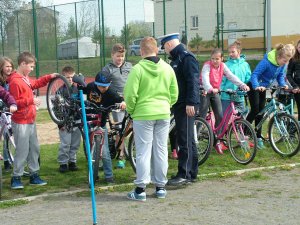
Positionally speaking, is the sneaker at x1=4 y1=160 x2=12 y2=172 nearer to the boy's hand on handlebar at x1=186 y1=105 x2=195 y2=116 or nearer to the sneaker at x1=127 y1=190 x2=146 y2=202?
the sneaker at x1=127 y1=190 x2=146 y2=202

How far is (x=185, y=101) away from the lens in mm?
6328

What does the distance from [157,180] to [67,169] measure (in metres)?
1.93

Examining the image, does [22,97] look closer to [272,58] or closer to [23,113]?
[23,113]

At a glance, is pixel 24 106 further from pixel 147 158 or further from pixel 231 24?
pixel 231 24

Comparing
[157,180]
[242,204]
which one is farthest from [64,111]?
[242,204]

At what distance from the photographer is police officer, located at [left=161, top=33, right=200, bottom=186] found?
6215 millimetres

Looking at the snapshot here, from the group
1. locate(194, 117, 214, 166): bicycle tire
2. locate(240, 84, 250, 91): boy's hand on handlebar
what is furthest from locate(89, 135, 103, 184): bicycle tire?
locate(240, 84, 250, 91): boy's hand on handlebar

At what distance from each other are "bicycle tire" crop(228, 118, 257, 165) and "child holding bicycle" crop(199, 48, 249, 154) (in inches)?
18.8

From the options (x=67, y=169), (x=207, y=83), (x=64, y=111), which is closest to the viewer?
(x=64, y=111)

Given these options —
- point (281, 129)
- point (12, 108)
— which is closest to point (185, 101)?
point (12, 108)

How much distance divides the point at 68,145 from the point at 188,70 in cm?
222

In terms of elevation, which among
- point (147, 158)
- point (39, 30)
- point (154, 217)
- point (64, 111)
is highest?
point (39, 30)

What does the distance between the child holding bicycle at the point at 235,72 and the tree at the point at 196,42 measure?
14.0 m

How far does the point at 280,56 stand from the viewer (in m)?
8.21
